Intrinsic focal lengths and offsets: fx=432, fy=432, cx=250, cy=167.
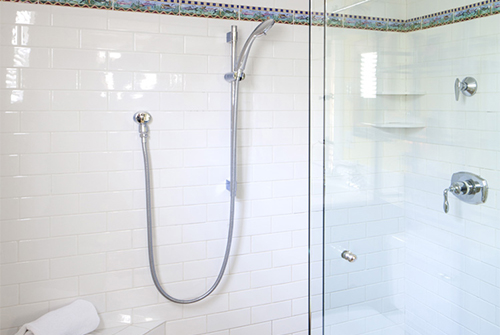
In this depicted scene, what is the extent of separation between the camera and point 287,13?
7.27 ft

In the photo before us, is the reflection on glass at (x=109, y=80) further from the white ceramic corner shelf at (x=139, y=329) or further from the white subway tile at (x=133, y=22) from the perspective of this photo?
the white ceramic corner shelf at (x=139, y=329)

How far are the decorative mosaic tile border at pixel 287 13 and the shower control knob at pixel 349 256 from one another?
2.49 feet

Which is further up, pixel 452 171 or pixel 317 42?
pixel 317 42

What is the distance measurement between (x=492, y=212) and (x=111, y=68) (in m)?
1.59

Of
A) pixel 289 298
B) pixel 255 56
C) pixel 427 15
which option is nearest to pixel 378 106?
pixel 427 15

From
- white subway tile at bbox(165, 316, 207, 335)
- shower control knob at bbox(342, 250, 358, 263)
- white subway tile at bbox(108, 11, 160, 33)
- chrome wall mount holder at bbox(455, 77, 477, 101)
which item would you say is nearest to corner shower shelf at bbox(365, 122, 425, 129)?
chrome wall mount holder at bbox(455, 77, 477, 101)

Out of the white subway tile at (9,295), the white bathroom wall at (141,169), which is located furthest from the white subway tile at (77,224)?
the white subway tile at (9,295)

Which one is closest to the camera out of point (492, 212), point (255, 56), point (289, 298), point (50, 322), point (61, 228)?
point (492, 212)

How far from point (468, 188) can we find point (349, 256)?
0.45 meters

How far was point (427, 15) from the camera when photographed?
4.42 ft

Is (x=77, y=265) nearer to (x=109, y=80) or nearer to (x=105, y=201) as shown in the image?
(x=105, y=201)

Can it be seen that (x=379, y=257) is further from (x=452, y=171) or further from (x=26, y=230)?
(x=26, y=230)

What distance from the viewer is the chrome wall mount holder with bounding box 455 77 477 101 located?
4.39 feet

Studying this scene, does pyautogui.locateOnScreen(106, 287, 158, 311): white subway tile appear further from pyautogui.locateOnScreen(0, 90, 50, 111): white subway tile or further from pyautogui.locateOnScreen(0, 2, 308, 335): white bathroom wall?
pyautogui.locateOnScreen(0, 90, 50, 111): white subway tile
